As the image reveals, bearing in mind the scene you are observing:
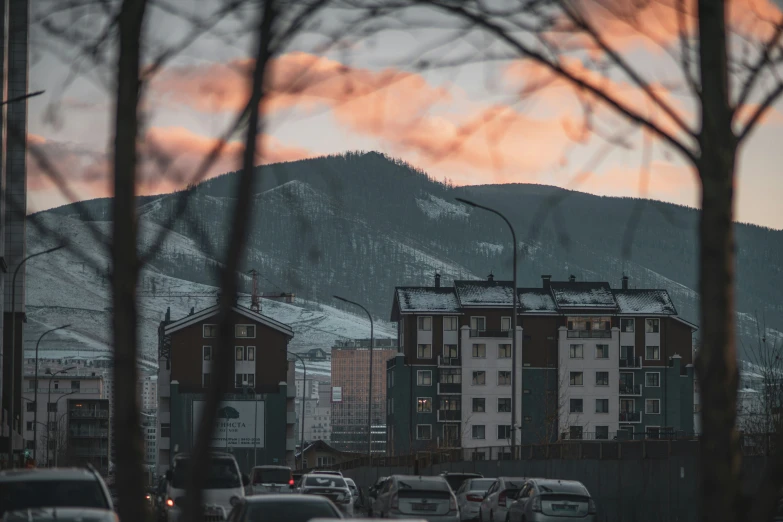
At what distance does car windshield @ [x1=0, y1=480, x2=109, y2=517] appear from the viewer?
15.3 m

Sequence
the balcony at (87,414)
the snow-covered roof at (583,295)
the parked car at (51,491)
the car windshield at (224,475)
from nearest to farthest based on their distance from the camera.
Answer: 1. the parked car at (51,491)
2. the car windshield at (224,475)
3. the snow-covered roof at (583,295)
4. the balcony at (87,414)

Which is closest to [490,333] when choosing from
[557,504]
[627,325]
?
[627,325]

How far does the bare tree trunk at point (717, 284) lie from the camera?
18.7ft

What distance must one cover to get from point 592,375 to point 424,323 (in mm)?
15811

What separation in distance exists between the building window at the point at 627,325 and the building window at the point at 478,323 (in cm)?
1262

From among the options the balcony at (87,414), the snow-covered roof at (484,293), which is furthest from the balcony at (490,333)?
the balcony at (87,414)

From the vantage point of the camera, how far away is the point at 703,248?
230 inches

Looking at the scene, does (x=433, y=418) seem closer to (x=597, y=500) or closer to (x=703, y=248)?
(x=597, y=500)

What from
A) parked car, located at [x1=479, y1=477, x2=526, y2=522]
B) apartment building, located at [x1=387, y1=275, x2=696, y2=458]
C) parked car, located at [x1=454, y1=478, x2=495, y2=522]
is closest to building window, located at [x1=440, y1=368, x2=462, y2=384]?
apartment building, located at [x1=387, y1=275, x2=696, y2=458]

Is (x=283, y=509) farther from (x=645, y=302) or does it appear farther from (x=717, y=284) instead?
(x=645, y=302)

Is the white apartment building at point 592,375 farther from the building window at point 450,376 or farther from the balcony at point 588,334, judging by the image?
the building window at point 450,376

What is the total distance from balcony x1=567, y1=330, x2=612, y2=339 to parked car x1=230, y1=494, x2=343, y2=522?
311 ft

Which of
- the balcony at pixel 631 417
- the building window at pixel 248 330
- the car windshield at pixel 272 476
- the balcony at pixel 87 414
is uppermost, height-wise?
the building window at pixel 248 330

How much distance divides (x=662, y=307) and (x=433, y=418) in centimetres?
2359
